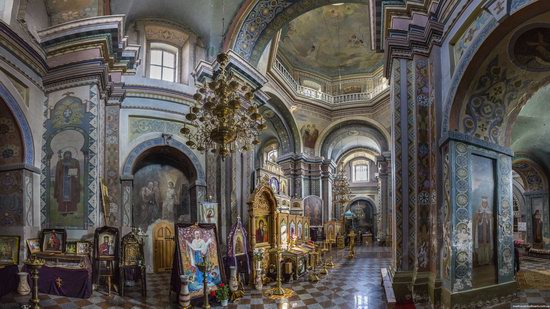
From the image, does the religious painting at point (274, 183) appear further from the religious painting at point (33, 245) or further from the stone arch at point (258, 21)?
the religious painting at point (33, 245)

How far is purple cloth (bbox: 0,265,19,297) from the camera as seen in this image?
21.7ft

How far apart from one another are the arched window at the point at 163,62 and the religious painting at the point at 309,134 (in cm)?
843

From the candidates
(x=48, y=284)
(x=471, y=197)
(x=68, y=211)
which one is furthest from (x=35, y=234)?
(x=471, y=197)

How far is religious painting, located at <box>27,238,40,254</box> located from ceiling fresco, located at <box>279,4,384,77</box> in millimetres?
12671

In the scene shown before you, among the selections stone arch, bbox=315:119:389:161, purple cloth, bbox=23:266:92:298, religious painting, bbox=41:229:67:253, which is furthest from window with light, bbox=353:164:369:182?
purple cloth, bbox=23:266:92:298

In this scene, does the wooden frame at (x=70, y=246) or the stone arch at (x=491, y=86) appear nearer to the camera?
the stone arch at (x=491, y=86)

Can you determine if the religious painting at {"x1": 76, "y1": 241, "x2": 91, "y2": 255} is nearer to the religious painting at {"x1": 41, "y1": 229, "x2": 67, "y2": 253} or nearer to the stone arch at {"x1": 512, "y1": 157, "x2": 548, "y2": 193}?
the religious painting at {"x1": 41, "y1": 229, "x2": 67, "y2": 253}

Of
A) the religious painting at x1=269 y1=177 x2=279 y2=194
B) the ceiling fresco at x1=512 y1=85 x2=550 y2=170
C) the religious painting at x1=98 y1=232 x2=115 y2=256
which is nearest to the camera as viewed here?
the religious painting at x1=98 y1=232 x2=115 y2=256

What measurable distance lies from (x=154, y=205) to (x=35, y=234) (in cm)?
434

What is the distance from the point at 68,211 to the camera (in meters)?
7.87

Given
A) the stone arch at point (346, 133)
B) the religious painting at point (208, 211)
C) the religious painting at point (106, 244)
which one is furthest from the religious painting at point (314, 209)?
the religious painting at point (106, 244)

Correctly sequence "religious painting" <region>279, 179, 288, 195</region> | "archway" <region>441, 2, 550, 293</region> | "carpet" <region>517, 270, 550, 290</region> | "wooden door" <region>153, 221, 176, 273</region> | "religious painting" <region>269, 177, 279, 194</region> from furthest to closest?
"religious painting" <region>279, 179, 288, 195</region>, "religious painting" <region>269, 177, 279, 194</region>, "wooden door" <region>153, 221, 176, 273</region>, "carpet" <region>517, 270, 550, 290</region>, "archway" <region>441, 2, 550, 293</region>

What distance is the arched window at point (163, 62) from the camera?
11602 millimetres

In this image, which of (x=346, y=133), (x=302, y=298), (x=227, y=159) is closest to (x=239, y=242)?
(x=302, y=298)
